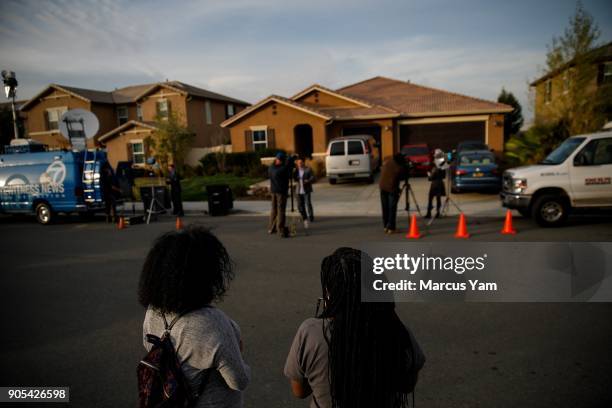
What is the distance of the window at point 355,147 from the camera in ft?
63.9

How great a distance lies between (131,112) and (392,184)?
32897 millimetres

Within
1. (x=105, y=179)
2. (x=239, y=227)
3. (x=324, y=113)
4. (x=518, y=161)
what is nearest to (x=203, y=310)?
(x=239, y=227)

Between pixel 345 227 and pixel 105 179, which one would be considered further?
pixel 105 179

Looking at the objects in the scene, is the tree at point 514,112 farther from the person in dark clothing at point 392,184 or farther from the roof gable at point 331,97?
the person in dark clothing at point 392,184

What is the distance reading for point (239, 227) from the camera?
11.2 meters

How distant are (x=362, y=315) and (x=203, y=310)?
28.8 inches

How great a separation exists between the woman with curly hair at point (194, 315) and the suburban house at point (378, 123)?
23.6 m

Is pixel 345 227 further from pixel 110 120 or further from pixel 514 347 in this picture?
pixel 110 120

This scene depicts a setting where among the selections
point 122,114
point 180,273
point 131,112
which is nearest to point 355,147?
point 180,273

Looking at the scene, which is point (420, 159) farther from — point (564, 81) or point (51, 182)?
point (51, 182)

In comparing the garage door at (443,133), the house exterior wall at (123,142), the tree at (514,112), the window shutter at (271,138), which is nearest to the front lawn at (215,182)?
the window shutter at (271,138)

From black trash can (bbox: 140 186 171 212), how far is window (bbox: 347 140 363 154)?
9286 mm

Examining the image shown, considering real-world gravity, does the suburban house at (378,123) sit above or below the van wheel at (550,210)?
above

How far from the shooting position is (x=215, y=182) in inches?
883
